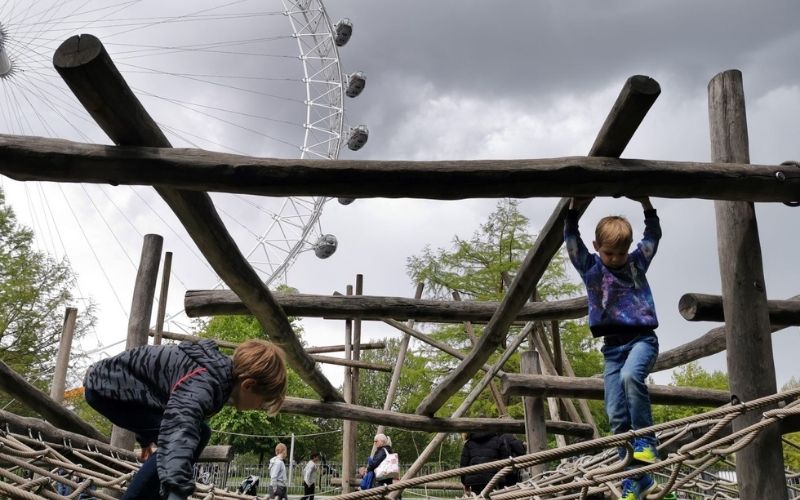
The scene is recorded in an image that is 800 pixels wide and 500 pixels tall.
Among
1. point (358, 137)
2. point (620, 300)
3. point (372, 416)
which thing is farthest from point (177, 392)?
point (358, 137)

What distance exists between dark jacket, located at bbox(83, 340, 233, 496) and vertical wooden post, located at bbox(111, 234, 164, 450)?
2558mm

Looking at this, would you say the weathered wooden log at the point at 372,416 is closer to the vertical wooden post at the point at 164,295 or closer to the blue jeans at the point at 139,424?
the vertical wooden post at the point at 164,295

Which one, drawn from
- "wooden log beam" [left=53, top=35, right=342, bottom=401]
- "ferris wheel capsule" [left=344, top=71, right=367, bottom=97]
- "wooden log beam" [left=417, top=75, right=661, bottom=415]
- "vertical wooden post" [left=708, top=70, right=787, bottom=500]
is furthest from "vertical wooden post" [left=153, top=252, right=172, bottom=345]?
"ferris wheel capsule" [left=344, top=71, right=367, bottom=97]

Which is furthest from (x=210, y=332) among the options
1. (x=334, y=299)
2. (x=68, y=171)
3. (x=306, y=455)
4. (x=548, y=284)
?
(x=68, y=171)

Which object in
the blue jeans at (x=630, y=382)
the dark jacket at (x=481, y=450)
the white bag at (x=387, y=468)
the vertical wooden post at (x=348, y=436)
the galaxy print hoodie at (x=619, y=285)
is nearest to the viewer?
the blue jeans at (x=630, y=382)

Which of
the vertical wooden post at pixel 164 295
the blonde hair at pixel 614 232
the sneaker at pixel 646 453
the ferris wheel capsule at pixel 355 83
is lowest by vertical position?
the sneaker at pixel 646 453

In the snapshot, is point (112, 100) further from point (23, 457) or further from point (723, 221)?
point (723, 221)

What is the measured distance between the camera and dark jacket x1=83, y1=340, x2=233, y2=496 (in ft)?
6.45

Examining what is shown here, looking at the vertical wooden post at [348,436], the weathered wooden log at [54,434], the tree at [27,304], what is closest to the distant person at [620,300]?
the weathered wooden log at [54,434]

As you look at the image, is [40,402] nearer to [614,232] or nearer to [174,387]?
[174,387]

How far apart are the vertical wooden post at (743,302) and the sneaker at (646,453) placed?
31 cm

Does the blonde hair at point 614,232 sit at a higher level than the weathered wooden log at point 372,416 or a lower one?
higher

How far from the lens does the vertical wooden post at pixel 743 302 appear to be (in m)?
2.73

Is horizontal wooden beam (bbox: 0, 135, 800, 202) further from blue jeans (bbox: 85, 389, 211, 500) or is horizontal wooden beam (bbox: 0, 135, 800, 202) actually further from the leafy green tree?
the leafy green tree
